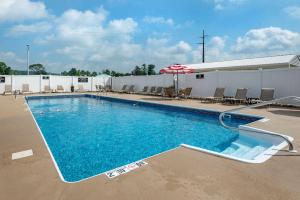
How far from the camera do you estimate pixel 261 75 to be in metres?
11.2

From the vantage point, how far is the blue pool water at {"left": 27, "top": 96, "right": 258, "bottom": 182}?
→ 4691 millimetres

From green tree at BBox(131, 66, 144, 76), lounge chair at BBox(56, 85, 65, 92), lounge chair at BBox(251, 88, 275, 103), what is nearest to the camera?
lounge chair at BBox(251, 88, 275, 103)

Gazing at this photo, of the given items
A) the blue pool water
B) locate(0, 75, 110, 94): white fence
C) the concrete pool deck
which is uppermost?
locate(0, 75, 110, 94): white fence

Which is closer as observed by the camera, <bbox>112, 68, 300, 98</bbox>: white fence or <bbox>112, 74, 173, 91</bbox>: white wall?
<bbox>112, 68, 300, 98</bbox>: white fence

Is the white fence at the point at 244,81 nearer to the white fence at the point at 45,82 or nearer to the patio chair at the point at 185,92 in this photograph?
the patio chair at the point at 185,92

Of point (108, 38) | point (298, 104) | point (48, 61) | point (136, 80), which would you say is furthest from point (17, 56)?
point (298, 104)

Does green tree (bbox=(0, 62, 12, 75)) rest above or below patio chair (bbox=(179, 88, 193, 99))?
above

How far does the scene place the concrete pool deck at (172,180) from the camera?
250cm

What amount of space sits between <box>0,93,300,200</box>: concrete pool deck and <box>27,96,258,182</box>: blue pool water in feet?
3.01

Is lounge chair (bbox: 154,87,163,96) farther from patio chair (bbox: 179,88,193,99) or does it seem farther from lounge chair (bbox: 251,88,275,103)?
lounge chair (bbox: 251,88,275,103)

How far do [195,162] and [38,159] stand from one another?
8.70 ft

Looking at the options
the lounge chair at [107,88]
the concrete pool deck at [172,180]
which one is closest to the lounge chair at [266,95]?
the concrete pool deck at [172,180]

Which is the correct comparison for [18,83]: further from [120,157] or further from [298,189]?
[298,189]

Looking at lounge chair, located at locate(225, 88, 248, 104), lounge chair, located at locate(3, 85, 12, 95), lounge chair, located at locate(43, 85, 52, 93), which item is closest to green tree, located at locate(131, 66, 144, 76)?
lounge chair, located at locate(43, 85, 52, 93)
